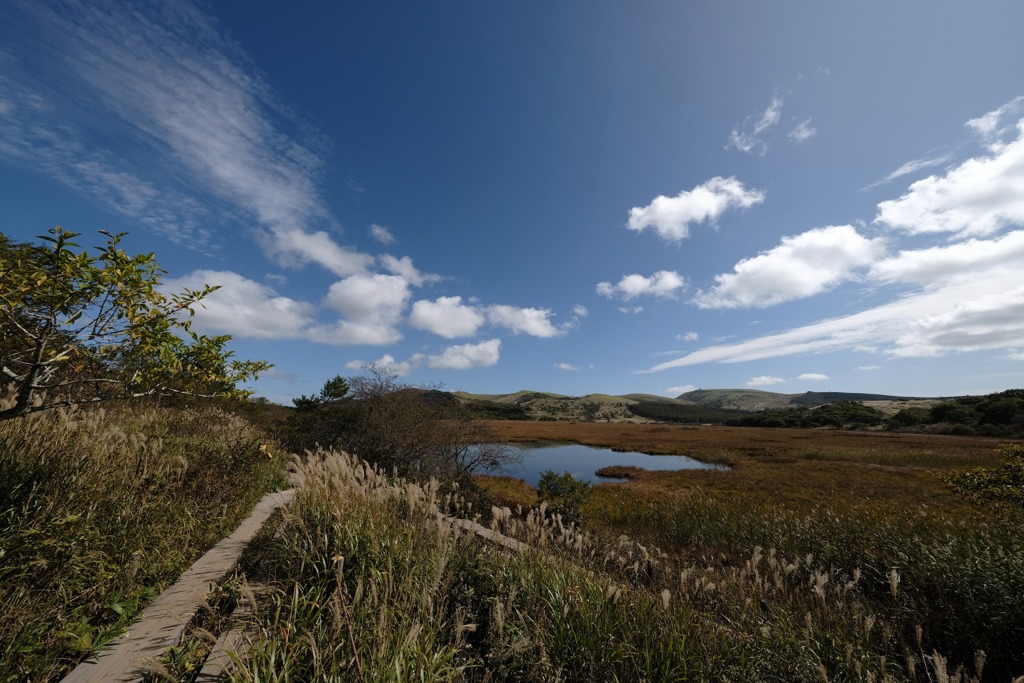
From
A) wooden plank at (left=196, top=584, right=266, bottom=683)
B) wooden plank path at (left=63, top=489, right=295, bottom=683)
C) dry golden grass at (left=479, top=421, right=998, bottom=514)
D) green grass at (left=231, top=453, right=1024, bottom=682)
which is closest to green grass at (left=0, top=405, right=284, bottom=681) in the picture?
wooden plank path at (left=63, top=489, right=295, bottom=683)

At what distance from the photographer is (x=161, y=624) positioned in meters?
3.83

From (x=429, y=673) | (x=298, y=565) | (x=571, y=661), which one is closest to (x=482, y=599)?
(x=571, y=661)

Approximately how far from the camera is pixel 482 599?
15.3 feet

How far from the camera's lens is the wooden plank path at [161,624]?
3.12m

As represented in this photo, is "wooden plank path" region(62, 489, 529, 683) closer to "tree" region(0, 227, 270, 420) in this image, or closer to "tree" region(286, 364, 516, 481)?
"tree" region(0, 227, 270, 420)

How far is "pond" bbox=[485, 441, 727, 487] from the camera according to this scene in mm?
35750

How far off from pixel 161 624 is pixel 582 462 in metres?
43.0

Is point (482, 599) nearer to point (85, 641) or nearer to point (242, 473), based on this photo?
point (85, 641)

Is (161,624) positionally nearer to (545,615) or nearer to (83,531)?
(83,531)

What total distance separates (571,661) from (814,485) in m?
30.4

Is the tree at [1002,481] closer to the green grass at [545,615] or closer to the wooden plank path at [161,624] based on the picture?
the green grass at [545,615]

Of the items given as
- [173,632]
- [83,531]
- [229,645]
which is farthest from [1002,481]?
[83,531]

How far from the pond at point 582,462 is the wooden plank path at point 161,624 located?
90.6 feet

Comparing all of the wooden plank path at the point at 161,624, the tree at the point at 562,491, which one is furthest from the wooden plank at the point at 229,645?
the tree at the point at 562,491
